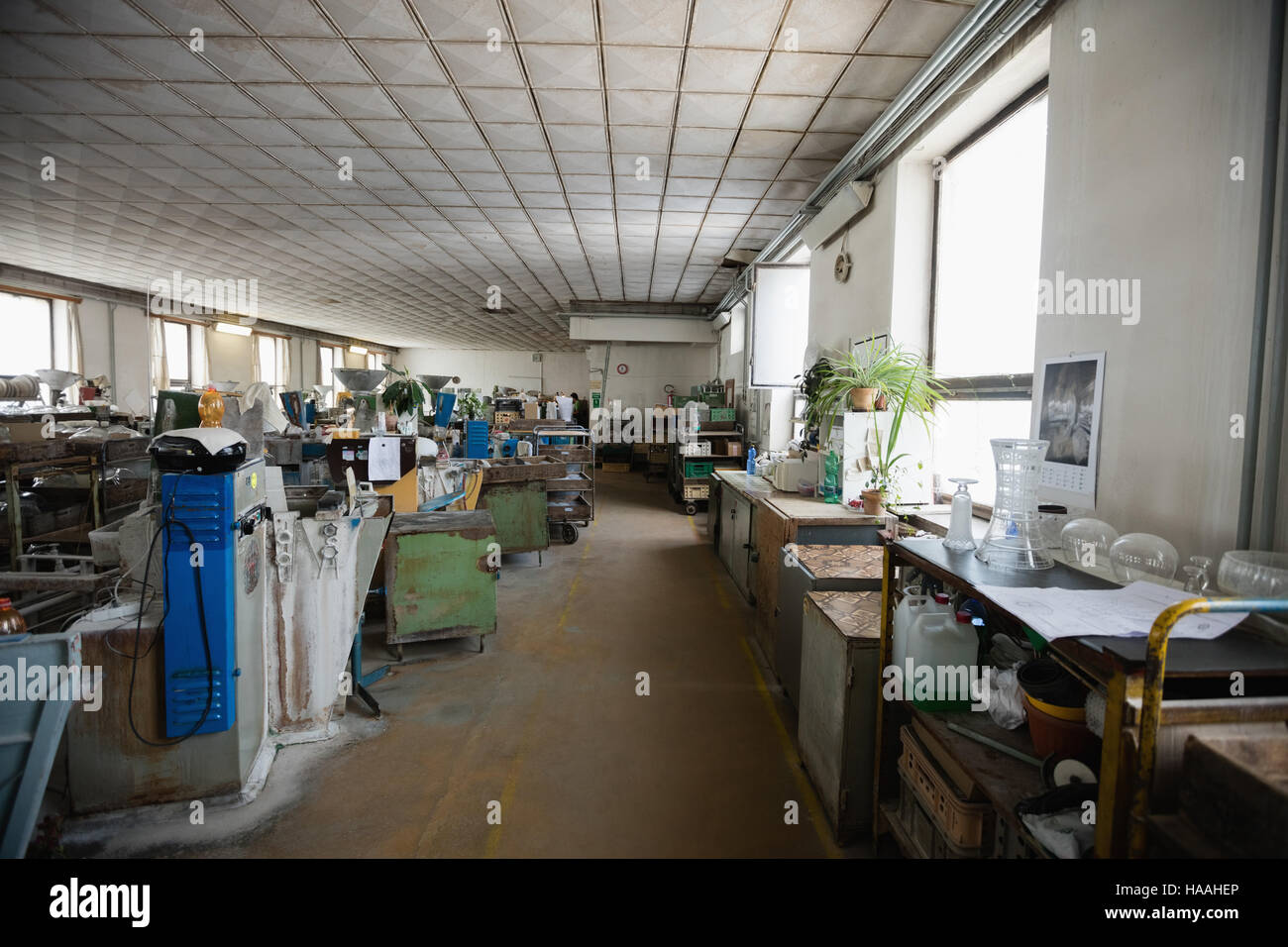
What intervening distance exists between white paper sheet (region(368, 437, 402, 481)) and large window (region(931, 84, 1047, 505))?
339 centimetres

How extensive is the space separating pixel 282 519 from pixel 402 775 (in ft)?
3.94

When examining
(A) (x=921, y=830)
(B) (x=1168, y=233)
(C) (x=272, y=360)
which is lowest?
(A) (x=921, y=830)

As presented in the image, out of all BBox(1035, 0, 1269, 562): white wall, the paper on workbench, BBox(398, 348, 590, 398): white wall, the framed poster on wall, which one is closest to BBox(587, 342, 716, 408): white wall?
BBox(398, 348, 590, 398): white wall

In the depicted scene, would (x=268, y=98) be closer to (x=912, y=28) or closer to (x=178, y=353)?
(x=912, y=28)

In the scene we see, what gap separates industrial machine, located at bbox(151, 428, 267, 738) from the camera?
6.88 ft

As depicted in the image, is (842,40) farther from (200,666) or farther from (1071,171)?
(200,666)

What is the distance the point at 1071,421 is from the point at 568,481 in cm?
515

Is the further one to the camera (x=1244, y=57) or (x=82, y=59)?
(x=82, y=59)

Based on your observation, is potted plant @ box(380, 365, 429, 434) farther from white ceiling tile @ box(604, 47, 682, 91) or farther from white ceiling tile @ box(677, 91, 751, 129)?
white ceiling tile @ box(677, 91, 751, 129)

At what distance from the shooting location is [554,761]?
8.56 ft

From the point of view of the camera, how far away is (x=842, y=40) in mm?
3020

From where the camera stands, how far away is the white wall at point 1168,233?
5.23ft

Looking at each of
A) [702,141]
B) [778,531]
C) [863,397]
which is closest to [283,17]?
[702,141]
